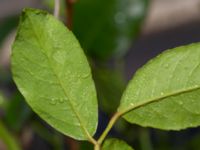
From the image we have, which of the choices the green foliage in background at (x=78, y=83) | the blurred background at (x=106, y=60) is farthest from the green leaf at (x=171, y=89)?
the blurred background at (x=106, y=60)

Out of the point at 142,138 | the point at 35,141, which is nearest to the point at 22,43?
the point at 142,138

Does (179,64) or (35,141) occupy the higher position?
(179,64)

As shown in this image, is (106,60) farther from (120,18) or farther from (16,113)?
(16,113)

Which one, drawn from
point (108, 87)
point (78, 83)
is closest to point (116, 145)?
point (78, 83)

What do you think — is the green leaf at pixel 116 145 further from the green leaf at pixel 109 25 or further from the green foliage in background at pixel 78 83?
the green leaf at pixel 109 25

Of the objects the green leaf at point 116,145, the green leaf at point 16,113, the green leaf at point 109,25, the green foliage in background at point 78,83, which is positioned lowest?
the green leaf at point 16,113

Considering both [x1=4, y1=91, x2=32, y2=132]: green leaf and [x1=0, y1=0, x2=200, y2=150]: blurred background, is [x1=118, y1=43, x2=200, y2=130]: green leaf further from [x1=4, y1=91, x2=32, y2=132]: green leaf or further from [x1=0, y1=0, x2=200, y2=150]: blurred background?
[x1=4, y1=91, x2=32, y2=132]: green leaf

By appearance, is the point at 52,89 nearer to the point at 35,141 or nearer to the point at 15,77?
the point at 15,77
